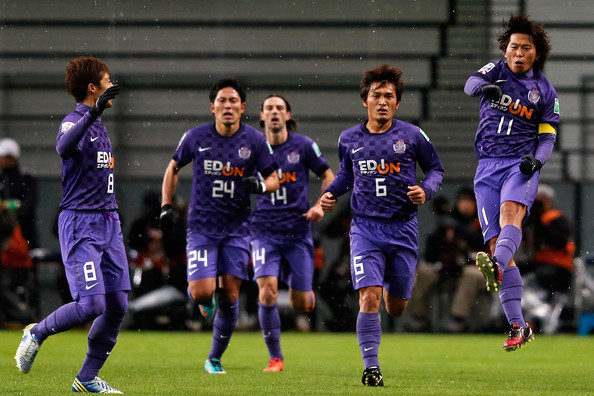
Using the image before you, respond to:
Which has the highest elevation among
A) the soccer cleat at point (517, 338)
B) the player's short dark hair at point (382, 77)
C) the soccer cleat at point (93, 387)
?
the player's short dark hair at point (382, 77)

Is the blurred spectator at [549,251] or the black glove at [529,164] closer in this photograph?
the black glove at [529,164]

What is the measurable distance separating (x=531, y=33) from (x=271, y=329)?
3.62m

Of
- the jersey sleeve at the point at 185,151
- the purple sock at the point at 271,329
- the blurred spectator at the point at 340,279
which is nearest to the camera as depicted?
the jersey sleeve at the point at 185,151

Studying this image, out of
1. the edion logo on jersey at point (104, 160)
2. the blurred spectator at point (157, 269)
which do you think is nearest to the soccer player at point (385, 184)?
the edion logo on jersey at point (104, 160)

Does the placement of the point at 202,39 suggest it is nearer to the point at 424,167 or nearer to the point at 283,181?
the point at 283,181

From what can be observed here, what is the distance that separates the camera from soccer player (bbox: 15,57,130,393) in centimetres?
684

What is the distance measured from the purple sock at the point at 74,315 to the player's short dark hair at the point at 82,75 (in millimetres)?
1415

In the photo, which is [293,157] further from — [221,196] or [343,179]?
[343,179]

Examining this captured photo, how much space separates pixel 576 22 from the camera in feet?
60.8

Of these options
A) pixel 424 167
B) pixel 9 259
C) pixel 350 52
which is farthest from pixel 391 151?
pixel 350 52

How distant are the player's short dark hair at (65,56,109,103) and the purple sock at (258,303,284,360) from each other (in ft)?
10.9

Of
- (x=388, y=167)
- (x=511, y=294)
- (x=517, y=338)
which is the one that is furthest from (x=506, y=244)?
(x=388, y=167)

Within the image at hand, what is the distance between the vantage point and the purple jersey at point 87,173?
7.05 meters

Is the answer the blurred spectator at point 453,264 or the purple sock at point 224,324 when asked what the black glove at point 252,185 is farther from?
the blurred spectator at point 453,264
